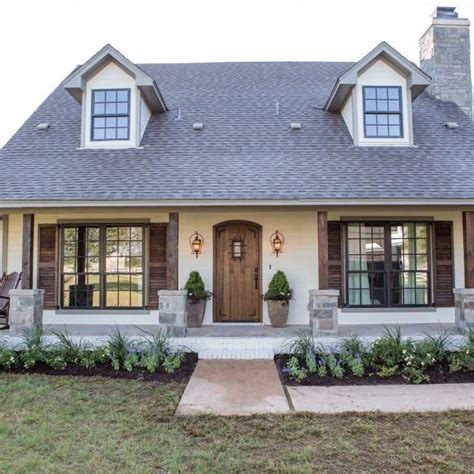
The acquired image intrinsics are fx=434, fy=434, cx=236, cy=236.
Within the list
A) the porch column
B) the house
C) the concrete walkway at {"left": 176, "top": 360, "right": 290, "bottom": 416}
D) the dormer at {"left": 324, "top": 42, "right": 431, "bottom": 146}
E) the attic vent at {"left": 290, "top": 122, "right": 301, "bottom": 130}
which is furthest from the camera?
the attic vent at {"left": 290, "top": 122, "right": 301, "bottom": 130}

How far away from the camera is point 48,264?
28.8 feet

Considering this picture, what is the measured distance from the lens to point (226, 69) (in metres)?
12.6

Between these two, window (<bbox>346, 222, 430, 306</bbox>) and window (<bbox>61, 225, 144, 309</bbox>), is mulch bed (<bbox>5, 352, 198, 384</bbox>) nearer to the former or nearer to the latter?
window (<bbox>61, 225, 144, 309</bbox>)

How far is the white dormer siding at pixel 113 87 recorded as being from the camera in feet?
30.5

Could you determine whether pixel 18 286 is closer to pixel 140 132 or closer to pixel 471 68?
pixel 140 132

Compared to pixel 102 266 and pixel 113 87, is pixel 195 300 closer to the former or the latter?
pixel 102 266

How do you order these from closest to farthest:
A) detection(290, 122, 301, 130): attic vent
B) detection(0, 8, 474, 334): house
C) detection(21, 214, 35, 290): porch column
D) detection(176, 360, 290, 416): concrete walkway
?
1. detection(176, 360, 290, 416): concrete walkway
2. detection(21, 214, 35, 290): porch column
3. detection(0, 8, 474, 334): house
4. detection(290, 122, 301, 130): attic vent

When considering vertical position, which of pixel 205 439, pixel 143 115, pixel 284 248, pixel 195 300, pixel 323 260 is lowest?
pixel 205 439

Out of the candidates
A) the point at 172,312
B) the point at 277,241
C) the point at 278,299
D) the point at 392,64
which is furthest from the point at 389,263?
the point at 172,312

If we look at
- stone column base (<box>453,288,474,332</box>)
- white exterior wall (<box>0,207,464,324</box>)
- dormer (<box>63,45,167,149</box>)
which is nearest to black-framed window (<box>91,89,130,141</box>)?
dormer (<box>63,45,167,149</box>)

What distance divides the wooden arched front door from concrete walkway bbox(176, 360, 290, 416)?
2.23 metres

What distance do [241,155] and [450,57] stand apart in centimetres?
634

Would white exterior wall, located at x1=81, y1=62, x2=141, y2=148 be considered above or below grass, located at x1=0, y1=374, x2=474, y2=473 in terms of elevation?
above

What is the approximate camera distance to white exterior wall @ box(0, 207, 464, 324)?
8594 mm
